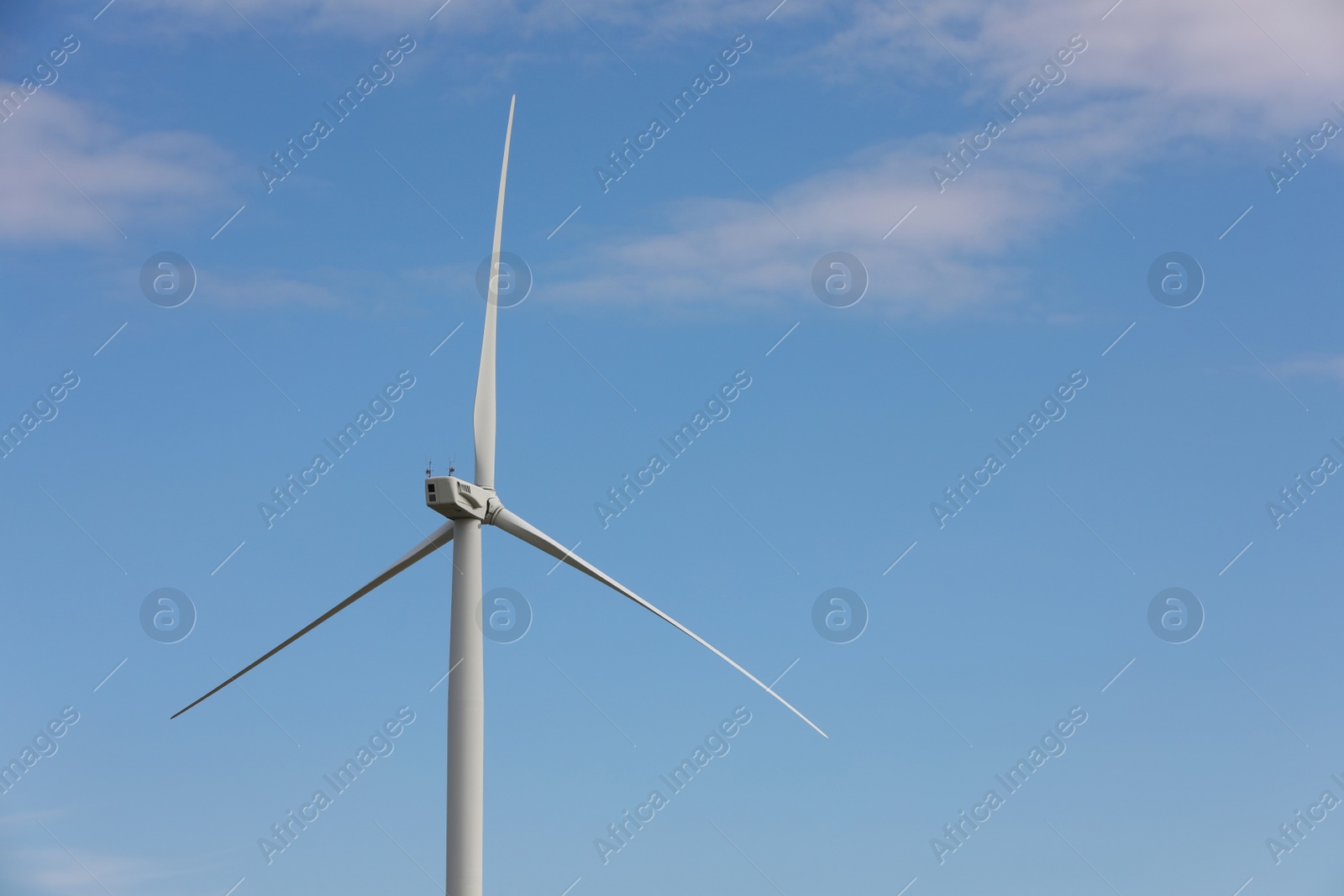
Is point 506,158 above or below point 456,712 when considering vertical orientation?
above

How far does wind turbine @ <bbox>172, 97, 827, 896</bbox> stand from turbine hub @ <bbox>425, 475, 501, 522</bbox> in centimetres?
2

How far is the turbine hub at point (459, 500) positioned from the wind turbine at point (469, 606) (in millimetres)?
21

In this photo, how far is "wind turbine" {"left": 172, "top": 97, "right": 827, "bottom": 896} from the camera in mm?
40781

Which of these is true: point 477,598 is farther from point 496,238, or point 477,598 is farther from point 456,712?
point 496,238

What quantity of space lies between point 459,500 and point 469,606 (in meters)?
2.73

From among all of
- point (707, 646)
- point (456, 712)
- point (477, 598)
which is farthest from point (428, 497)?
point (707, 646)

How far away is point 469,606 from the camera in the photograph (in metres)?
42.1

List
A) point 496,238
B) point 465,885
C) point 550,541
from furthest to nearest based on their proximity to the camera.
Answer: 1. point 496,238
2. point 550,541
3. point 465,885

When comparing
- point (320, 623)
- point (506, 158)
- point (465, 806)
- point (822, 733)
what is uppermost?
point (506, 158)

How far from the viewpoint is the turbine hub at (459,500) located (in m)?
41.6

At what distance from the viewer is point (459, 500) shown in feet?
137

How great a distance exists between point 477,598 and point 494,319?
816cm

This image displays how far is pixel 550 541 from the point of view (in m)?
43.6

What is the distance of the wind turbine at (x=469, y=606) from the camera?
40781 millimetres
